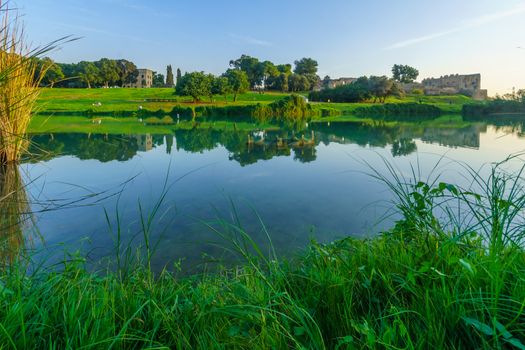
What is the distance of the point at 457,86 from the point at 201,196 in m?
112

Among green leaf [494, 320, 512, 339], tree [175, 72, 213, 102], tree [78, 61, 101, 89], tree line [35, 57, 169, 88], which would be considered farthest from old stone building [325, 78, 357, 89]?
green leaf [494, 320, 512, 339]

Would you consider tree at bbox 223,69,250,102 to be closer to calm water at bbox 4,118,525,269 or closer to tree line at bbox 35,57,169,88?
tree line at bbox 35,57,169,88

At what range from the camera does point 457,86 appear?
309ft

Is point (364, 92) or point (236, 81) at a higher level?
point (236, 81)

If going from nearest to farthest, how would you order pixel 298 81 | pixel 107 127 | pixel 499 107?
pixel 107 127, pixel 499 107, pixel 298 81

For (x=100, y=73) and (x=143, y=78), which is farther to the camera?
(x=143, y=78)

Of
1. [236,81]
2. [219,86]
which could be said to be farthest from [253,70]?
[219,86]

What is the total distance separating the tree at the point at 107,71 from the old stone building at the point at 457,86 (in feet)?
247

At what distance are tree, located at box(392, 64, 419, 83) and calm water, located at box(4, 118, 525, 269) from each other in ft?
268

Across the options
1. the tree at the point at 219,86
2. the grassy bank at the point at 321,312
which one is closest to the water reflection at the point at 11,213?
the grassy bank at the point at 321,312

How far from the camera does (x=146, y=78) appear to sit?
9331 centimetres

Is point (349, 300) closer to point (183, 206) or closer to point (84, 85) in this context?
point (183, 206)

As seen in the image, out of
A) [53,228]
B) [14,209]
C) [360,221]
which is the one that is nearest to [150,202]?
[53,228]

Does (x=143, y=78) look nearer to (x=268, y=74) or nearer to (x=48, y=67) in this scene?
(x=268, y=74)
